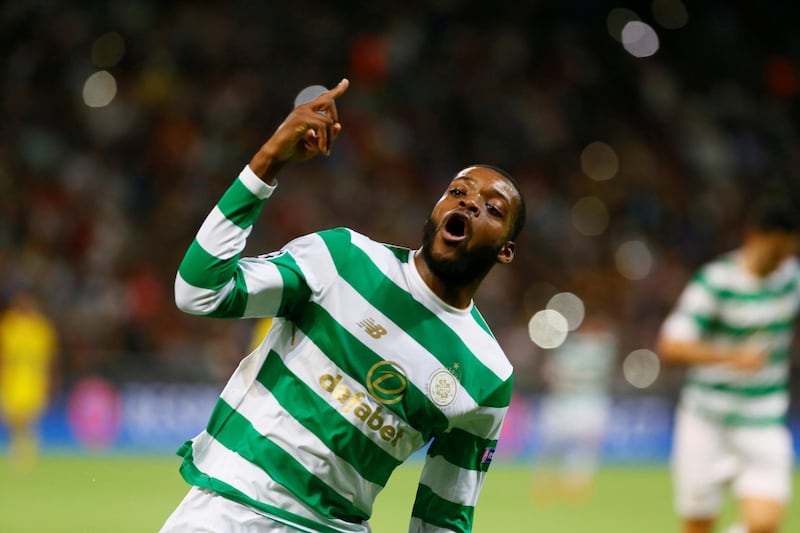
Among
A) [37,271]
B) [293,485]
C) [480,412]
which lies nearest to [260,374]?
[293,485]

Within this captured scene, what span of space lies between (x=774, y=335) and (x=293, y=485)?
15.3 feet

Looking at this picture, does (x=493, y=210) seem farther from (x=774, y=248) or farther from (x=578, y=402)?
(x=578, y=402)

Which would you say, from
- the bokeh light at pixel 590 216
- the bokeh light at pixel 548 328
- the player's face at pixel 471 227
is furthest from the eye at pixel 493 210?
the bokeh light at pixel 590 216

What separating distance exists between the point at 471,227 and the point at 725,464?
4.30 metres

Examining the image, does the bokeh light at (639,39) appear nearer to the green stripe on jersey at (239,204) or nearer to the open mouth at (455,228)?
the open mouth at (455,228)

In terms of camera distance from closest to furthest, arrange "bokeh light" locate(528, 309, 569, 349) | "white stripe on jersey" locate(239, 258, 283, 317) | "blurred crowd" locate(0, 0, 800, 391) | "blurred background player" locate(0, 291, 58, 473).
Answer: "white stripe on jersey" locate(239, 258, 283, 317), "blurred background player" locate(0, 291, 58, 473), "blurred crowd" locate(0, 0, 800, 391), "bokeh light" locate(528, 309, 569, 349)

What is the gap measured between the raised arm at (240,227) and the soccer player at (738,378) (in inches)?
170

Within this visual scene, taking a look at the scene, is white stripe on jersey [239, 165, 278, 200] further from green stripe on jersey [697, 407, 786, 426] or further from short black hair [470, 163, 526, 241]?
green stripe on jersey [697, 407, 786, 426]

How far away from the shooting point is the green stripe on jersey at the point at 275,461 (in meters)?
3.73

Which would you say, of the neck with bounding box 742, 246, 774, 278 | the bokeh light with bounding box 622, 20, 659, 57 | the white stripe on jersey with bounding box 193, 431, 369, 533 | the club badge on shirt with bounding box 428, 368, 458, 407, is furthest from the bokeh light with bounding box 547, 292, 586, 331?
the white stripe on jersey with bounding box 193, 431, 369, 533

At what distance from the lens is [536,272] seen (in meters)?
18.9

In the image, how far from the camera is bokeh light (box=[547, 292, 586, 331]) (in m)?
18.5

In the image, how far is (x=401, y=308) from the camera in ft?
12.9

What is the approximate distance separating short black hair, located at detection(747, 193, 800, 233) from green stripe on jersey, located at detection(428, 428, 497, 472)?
12.2ft
